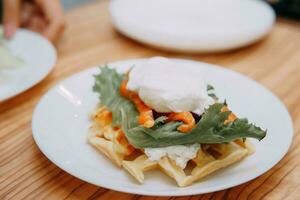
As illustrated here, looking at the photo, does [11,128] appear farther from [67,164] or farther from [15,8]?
[15,8]

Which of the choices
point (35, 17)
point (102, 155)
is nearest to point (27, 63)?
point (35, 17)

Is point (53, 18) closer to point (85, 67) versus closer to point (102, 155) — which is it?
point (85, 67)

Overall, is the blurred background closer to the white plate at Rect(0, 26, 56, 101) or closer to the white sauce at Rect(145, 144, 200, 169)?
the white plate at Rect(0, 26, 56, 101)


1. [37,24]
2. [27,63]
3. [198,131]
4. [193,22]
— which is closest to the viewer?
[198,131]

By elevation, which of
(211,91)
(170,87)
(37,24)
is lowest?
(37,24)

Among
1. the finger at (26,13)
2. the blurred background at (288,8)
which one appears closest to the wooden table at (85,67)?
the blurred background at (288,8)

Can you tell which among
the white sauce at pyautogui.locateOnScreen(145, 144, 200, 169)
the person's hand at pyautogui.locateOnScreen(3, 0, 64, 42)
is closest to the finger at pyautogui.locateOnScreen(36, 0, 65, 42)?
the person's hand at pyautogui.locateOnScreen(3, 0, 64, 42)
